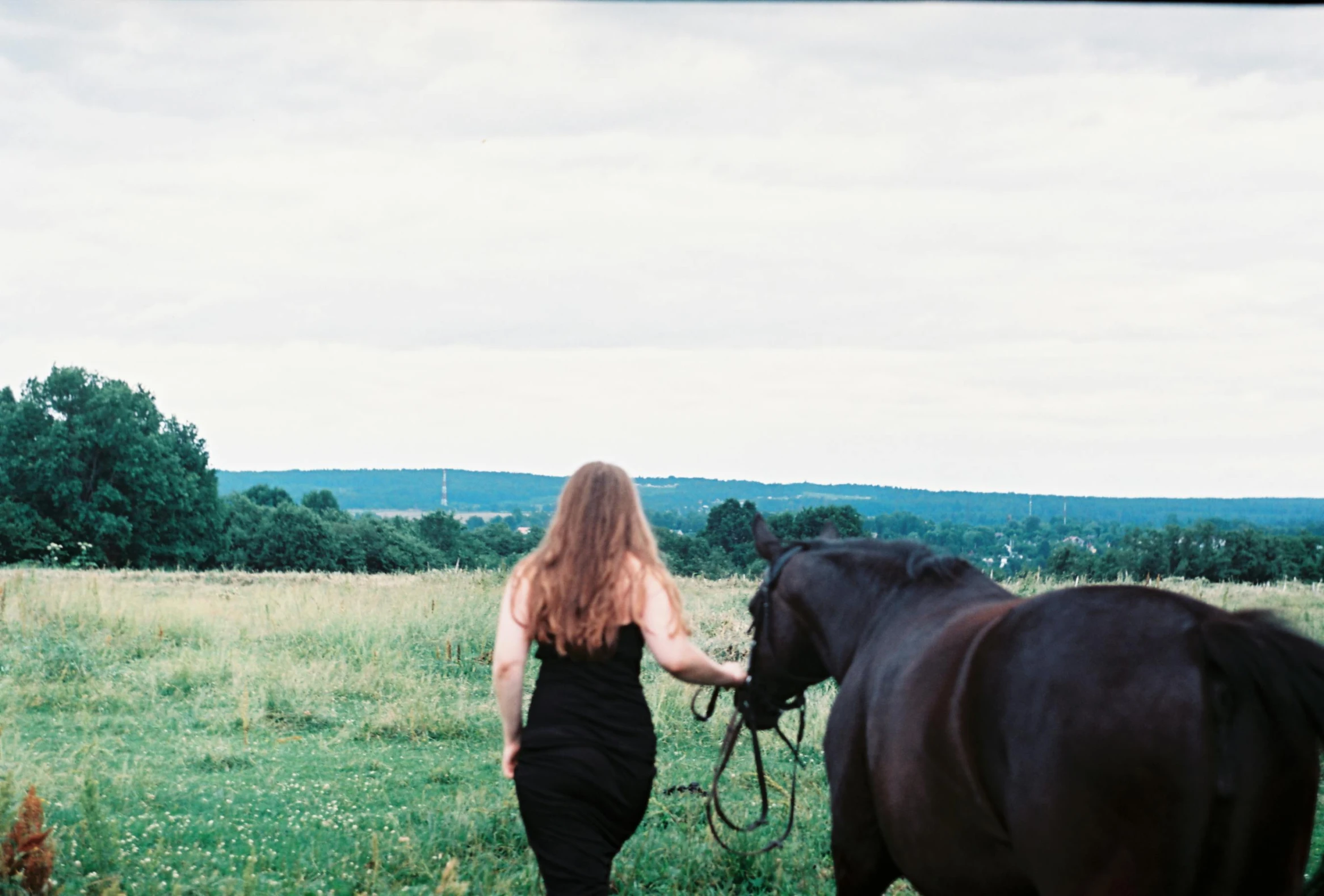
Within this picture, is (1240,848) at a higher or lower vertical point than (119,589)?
higher

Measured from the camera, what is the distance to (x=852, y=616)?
407 cm

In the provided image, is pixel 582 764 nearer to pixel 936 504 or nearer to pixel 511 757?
pixel 511 757

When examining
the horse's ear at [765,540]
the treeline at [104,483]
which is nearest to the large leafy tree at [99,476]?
the treeline at [104,483]

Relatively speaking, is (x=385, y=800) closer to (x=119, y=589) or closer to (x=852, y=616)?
(x=852, y=616)

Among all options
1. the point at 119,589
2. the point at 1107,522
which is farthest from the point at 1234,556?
the point at 119,589

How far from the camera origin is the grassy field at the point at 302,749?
A: 5355 mm

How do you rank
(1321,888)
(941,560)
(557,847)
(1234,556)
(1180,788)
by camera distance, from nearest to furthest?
(1180,788)
(1321,888)
(557,847)
(941,560)
(1234,556)

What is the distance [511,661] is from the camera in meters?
3.66

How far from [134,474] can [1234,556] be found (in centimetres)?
4615

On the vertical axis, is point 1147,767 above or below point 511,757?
above

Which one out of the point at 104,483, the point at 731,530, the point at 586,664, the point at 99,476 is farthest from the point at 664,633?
the point at 99,476

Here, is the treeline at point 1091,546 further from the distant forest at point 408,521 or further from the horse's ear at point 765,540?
the horse's ear at point 765,540

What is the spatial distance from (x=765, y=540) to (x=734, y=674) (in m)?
0.63

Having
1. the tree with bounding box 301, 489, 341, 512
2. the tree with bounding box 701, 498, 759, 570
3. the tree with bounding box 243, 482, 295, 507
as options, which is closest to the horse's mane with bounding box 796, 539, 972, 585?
the tree with bounding box 701, 498, 759, 570
